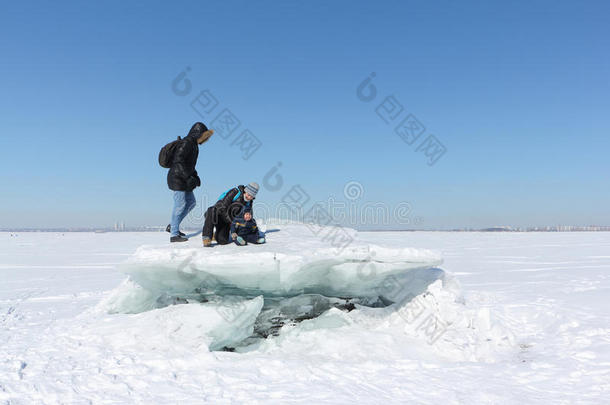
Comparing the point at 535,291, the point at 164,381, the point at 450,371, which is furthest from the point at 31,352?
the point at 535,291

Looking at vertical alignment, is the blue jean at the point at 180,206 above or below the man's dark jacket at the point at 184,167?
below

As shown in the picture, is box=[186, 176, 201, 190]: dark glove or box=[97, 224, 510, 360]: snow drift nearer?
box=[97, 224, 510, 360]: snow drift

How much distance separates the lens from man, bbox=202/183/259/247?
5.54m

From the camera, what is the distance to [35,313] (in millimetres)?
6730

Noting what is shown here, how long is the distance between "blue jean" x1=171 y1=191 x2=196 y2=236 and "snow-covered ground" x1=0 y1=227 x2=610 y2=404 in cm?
42

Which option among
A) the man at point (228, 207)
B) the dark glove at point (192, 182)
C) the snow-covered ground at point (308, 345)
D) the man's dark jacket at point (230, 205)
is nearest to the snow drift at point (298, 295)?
the snow-covered ground at point (308, 345)

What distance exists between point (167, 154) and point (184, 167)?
13.0 inches

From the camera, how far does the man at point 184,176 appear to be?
231 inches

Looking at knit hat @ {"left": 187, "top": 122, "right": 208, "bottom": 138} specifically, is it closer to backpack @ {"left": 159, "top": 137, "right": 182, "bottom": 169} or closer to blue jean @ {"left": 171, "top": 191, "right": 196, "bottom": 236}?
backpack @ {"left": 159, "top": 137, "right": 182, "bottom": 169}

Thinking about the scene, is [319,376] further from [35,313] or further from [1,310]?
[1,310]

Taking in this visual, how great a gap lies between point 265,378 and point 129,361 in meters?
1.52

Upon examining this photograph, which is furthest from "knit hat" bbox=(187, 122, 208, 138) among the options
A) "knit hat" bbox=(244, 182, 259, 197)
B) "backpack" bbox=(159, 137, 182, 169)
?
"knit hat" bbox=(244, 182, 259, 197)

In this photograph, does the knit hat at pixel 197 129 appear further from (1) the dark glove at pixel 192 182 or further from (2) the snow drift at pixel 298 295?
(2) the snow drift at pixel 298 295

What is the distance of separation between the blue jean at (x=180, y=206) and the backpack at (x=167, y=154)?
471 mm
